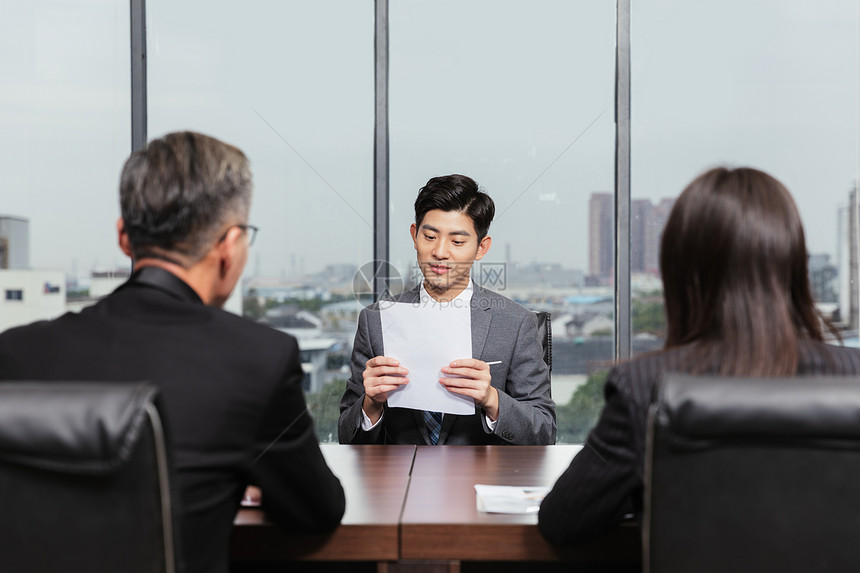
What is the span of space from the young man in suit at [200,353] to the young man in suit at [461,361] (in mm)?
695

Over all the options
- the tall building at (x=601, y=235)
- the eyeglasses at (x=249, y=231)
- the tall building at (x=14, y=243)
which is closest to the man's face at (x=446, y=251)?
the eyeglasses at (x=249, y=231)

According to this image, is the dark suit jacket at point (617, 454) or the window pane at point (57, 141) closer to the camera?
the dark suit jacket at point (617, 454)

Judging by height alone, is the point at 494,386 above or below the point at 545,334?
below

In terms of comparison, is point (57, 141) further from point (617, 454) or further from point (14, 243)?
point (617, 454)

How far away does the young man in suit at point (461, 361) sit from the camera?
172cm

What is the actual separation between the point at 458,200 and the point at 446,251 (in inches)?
6.9

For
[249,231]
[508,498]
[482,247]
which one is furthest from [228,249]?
[482,247]

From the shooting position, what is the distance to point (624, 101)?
340cm

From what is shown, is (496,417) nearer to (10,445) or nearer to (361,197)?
(10,445)

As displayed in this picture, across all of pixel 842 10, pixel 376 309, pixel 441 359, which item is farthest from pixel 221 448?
pixel 842 10

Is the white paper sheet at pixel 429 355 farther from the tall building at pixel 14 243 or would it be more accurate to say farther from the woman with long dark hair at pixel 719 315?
the tall building at pixel 14 243

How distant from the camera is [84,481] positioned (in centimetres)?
→ 75

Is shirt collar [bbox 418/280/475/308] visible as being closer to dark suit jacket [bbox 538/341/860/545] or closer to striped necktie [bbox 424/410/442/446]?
striped necktie [bbox 424/410/442/446]

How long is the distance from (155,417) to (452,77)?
3.12m
